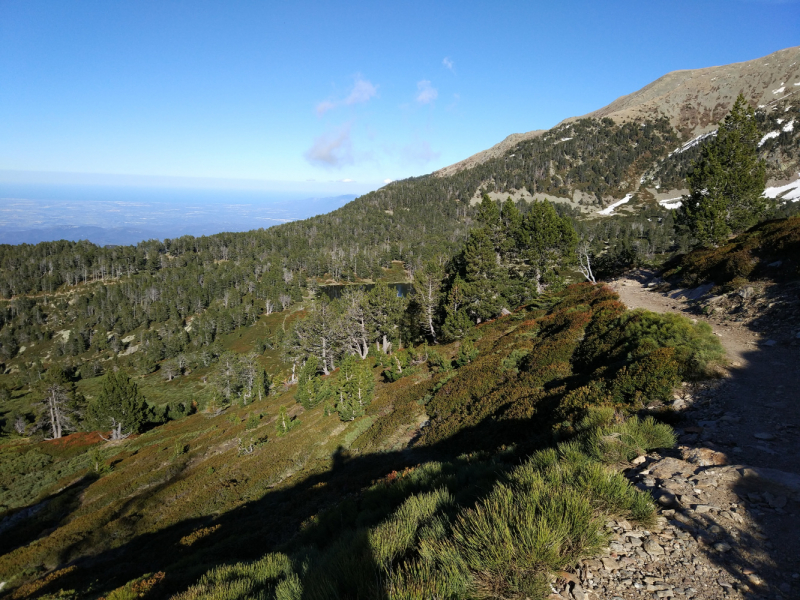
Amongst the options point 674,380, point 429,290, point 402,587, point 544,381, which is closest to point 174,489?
point 544,381

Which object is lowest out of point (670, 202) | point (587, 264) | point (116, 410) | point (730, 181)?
point (116, 410)

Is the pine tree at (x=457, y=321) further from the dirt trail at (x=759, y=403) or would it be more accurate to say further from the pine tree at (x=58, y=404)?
the pine tree at (x=58, y=404)

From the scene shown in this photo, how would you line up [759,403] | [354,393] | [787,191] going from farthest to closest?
1. [787,191]
2. [354,393]
3. [759,403]

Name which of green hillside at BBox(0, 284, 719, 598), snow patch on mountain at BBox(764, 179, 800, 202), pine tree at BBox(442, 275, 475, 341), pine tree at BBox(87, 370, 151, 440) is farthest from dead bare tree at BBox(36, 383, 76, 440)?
snow patch on mountain at BBox(764, 179, 800, 202)

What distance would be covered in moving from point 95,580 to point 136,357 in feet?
448

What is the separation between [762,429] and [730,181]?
3408 cm

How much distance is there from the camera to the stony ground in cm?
388

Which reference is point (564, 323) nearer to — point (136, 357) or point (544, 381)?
point (544, 381)

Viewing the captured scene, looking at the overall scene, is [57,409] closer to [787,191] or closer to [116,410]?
[116,410]

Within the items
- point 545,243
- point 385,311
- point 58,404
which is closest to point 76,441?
point 58,404

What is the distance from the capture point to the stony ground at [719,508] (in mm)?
3877

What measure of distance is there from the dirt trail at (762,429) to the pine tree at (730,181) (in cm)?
2073

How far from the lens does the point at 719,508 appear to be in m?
4.89

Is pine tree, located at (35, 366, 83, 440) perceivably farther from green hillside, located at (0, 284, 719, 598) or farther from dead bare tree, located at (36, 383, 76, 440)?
green hillside, located at (0, 284, 719, 598)
